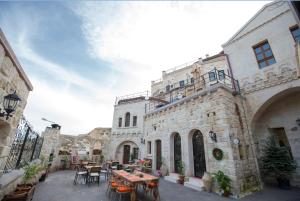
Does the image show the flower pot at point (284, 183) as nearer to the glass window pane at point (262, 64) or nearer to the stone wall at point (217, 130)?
the stone wall at point (217, 130)

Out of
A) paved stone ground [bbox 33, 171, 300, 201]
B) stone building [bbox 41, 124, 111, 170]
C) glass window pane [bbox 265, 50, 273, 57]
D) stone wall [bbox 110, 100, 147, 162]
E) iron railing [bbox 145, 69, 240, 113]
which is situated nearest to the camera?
paved stone ground [bbox 33, 171, 300, 201]

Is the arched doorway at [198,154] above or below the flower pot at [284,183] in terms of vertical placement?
above

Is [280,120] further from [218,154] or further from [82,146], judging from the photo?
[82,146]

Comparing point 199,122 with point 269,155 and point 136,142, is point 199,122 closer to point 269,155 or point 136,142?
point 269,155

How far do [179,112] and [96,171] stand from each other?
5.97m

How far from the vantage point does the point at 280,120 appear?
7875mm

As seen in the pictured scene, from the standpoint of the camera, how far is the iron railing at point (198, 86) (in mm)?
8223

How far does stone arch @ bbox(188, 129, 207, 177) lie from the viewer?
788cm

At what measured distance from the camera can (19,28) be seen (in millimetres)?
3639

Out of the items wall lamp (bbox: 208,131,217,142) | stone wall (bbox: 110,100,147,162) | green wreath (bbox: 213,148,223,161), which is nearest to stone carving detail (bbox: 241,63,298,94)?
wall lamp (bbox: 208,131,217,142)

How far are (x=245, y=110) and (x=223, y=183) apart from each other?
4.33 metres

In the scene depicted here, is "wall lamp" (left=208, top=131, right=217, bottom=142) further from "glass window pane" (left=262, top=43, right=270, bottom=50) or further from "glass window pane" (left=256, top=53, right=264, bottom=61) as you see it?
"glass window pane" (left=262, top=43, right=270, bottom=50)

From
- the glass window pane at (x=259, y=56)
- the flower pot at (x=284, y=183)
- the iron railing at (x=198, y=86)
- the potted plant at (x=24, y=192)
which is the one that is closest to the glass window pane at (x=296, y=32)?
the glass window pane at (x=259, y=56)

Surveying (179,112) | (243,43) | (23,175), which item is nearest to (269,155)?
(179,112)
